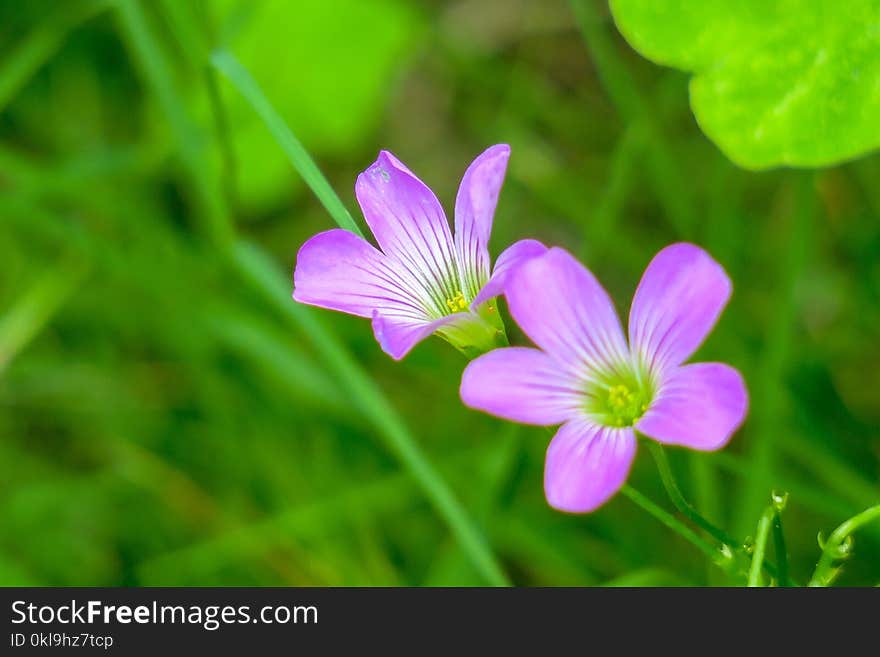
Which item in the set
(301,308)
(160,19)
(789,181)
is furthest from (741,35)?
(160,19)

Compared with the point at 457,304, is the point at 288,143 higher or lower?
higher

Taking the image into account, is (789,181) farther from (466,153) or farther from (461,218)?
(461,218)

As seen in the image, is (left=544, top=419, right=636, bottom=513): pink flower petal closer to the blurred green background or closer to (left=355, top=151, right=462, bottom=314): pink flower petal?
(left=355, top=151, right=462, bottom=314): pink flower petal

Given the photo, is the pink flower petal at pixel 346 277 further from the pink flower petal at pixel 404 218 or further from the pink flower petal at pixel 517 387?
the pink flower petal at pixel 517 387

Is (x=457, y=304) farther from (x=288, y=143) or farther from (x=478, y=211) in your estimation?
(x=288, y=143)

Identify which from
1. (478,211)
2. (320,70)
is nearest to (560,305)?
(478,211)

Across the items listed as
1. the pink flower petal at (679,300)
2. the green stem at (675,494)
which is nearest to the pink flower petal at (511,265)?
the pink flower petal at (679,300)
